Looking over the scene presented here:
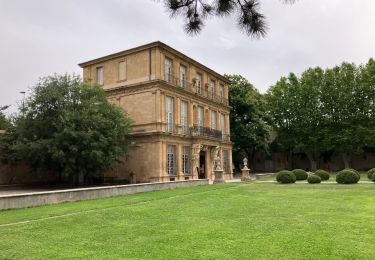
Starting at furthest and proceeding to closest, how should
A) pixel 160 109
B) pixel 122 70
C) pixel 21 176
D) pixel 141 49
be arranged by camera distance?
1. pixel 122 70
2. pixel 141 49
3. pixel 160 109
4. pixel 21 176

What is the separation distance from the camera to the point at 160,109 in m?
30.8

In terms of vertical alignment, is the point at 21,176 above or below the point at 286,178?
above

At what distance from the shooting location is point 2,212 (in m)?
13.7

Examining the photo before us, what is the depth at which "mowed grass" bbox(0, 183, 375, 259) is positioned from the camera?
755cm

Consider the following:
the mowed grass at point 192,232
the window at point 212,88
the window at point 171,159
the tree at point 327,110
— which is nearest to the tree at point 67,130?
the window at point 171,159

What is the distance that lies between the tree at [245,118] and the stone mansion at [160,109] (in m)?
9.89

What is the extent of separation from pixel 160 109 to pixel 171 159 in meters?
4.30

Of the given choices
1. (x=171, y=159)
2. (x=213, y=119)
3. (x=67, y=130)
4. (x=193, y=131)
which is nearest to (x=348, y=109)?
(x=213, y=119)

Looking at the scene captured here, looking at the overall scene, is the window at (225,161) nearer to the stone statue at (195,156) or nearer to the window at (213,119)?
the window at (213,119)

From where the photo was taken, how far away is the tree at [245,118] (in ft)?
154

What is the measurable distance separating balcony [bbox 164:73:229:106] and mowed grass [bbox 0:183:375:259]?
19566 mm

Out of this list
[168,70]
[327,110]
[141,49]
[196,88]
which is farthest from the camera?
[327,110]

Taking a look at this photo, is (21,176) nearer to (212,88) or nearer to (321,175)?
(212,88)

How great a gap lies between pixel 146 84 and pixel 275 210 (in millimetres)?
20145
